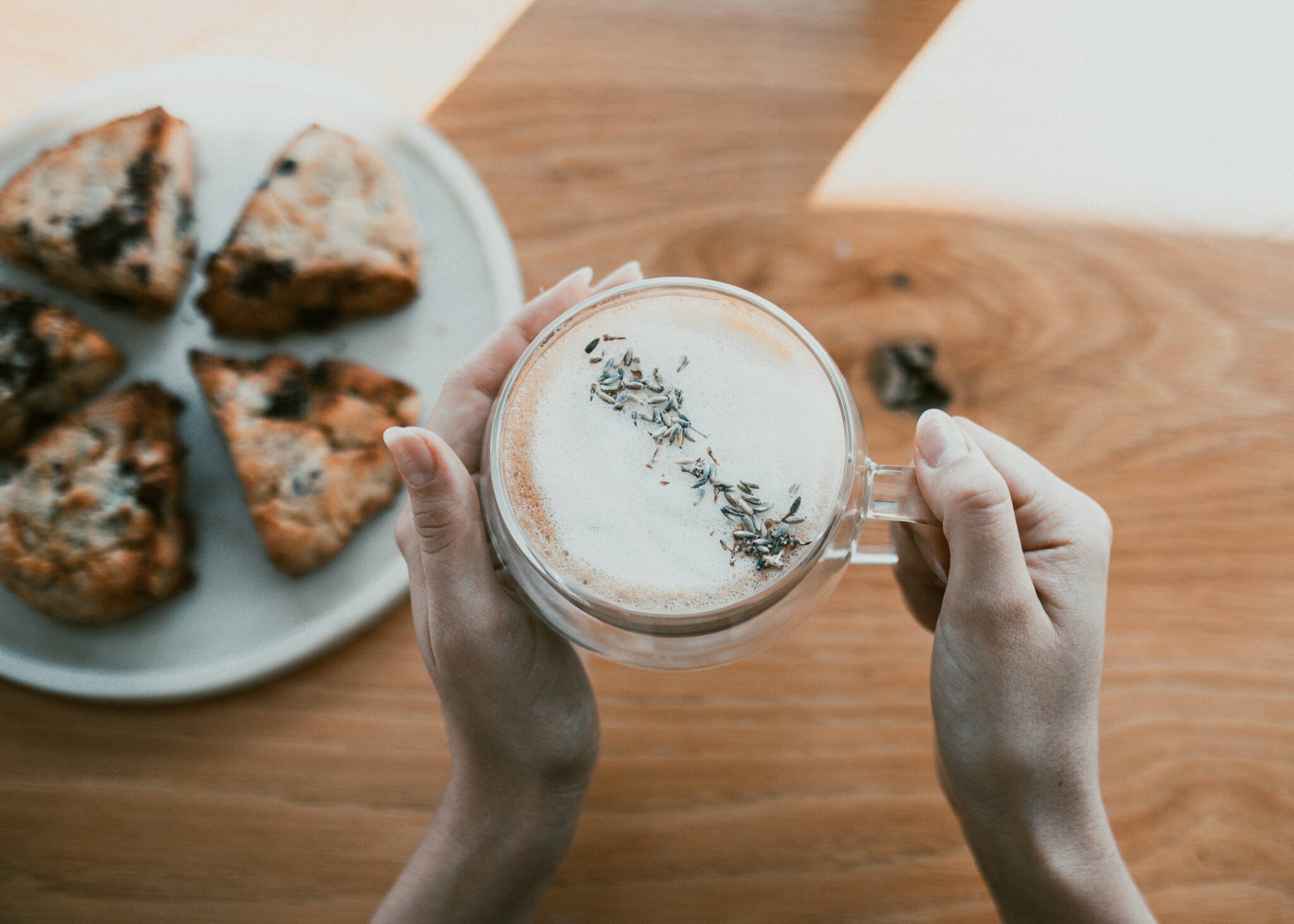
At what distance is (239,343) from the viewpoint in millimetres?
1200

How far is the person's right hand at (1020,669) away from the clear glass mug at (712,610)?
6 centimetres

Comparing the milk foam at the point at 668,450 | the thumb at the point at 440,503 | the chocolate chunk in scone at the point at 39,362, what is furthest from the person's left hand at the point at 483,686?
the chocolate chunk in scone at the point at 39,362

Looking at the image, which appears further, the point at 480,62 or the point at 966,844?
the point at 480,62

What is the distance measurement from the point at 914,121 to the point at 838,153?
0.13 m

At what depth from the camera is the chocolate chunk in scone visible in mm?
1135

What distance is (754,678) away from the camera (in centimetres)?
110

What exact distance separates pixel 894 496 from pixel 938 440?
0.22ft

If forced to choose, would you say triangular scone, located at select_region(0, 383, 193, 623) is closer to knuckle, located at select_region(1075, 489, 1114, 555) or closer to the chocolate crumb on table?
the chocolate crumb on table

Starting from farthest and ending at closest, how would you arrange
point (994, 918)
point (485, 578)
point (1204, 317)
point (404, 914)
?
point (1204, 317) → point (994, 918) → point (404, 914) → point (485, 578)

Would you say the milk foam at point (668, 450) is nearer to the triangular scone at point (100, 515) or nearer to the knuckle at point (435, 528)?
the knuckle at point (435, 528)

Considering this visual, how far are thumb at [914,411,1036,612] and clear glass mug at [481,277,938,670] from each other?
0.03m

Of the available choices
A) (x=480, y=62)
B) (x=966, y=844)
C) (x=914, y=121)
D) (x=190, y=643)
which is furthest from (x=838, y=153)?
(x=190, y=643)

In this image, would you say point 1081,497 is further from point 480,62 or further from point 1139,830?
point 480,62

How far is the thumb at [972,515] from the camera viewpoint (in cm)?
72
